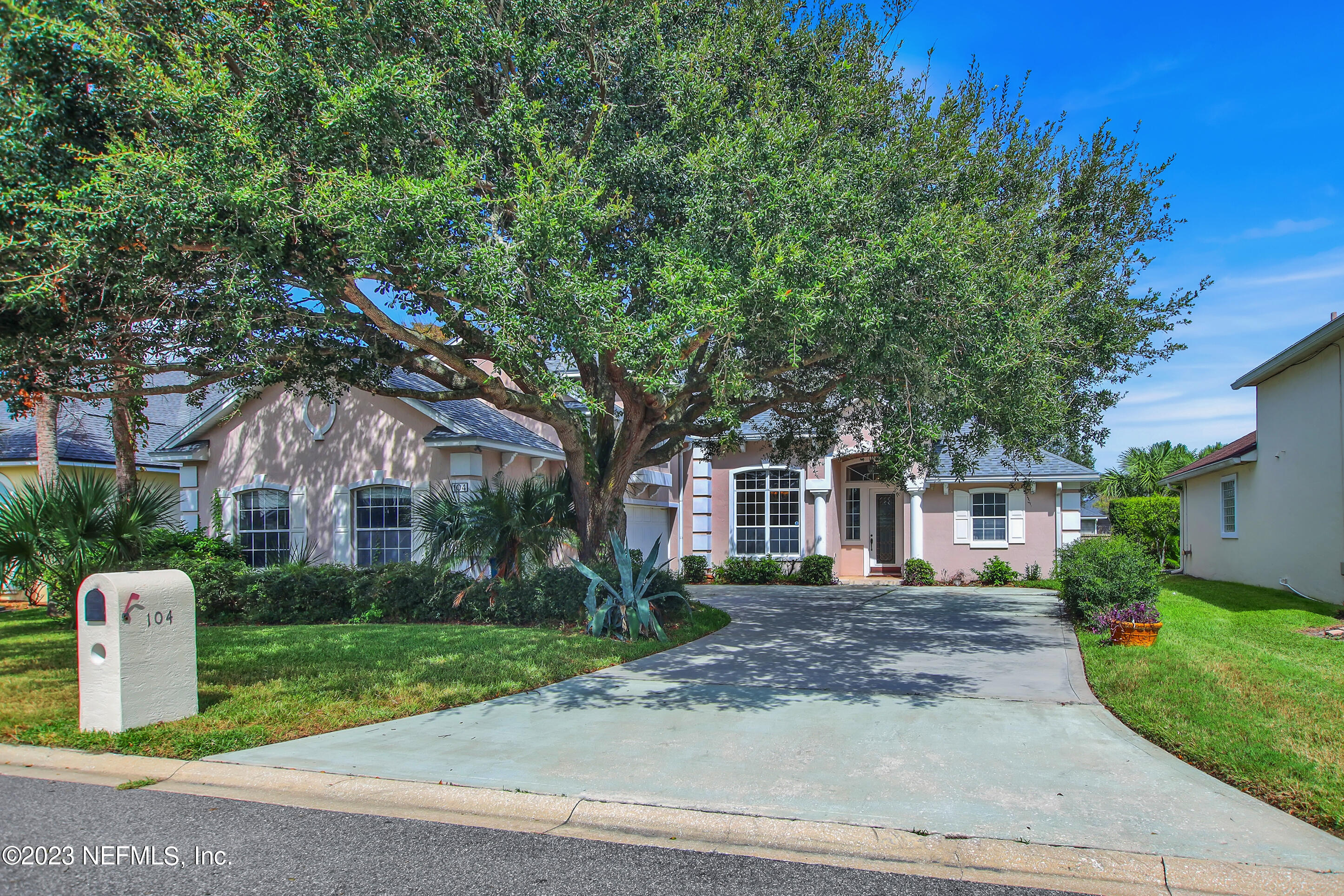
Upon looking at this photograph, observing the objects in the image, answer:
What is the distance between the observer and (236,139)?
759 centimetres

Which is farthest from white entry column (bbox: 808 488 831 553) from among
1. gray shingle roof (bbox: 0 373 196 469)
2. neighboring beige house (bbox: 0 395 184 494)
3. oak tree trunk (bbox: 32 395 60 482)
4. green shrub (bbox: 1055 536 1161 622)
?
oak tree trunk (bbox: 32 395 60 482)

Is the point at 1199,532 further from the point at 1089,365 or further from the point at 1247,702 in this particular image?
the point at 1247,702

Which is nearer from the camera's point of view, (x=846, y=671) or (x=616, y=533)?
(x=846, y=671)

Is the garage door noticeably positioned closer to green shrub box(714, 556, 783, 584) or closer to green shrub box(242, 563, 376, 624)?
green shrub box(714, 556, 783, 584)

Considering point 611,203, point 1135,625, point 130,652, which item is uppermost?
point 611,203

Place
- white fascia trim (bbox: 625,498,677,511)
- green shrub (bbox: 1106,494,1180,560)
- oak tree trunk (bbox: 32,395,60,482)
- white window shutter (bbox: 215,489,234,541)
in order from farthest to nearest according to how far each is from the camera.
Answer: green shrub (bbox: 1106,494,1180,560)
white fascia trim (bbox: 625,498,677,511)
white window shutter (bbox: 215,489,234,541)
oak tree trunk (bbox: 32,395,60,482)

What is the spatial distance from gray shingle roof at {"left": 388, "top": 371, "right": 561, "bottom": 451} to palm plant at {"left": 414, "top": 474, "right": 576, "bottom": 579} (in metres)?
1.63

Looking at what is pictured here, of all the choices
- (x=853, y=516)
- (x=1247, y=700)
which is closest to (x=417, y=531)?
(x=1247, y=700)

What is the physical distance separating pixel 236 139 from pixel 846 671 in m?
8.18

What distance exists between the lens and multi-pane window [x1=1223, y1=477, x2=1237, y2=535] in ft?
65.8

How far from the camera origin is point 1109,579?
11.7 m

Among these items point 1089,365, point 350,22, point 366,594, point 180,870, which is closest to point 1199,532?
point 1089,365

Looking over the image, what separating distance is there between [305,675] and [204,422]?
10295 mm

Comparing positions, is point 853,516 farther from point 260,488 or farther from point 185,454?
point 185,454
